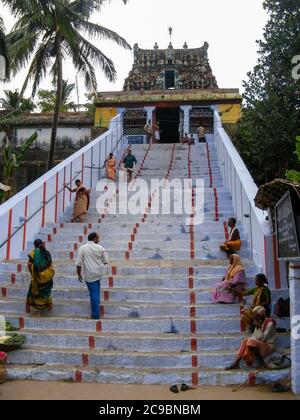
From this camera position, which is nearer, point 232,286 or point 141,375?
point 141,375

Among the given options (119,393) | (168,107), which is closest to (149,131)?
(168,107)

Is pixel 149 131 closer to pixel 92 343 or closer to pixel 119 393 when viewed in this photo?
pixel 92 343

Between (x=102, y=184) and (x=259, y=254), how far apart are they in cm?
710

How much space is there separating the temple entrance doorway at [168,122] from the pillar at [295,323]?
17.2 metres

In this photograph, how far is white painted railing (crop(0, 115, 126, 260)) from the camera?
9.52m

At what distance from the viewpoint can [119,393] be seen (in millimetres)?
5777

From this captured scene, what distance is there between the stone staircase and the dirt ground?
0.17m

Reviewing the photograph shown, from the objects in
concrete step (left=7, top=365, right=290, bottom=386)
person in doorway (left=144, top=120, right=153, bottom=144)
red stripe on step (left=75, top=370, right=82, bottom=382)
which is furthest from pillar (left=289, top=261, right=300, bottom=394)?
person in doorway (left=144, top=120, right=153, bottom=144)

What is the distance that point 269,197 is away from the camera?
704cm

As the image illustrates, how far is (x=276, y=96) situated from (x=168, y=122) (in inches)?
502

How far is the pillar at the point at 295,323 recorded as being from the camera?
5703 millimetres
